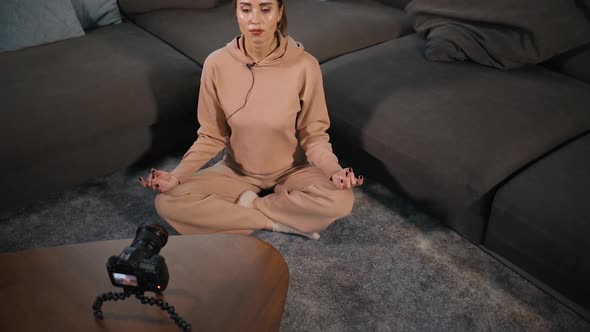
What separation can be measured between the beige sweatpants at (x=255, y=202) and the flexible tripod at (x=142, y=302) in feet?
1.59

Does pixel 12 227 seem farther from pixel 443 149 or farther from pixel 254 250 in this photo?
pixel 443 149

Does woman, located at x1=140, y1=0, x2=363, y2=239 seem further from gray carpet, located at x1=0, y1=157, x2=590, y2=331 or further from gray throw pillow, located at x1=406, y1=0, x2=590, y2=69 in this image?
gray throw pillow, located at x1=406, y1=0, x2=590, y2=69

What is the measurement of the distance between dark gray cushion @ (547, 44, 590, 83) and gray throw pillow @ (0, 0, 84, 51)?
1.72 metres

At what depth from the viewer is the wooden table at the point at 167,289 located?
1.00 m

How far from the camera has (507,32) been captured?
1.74m

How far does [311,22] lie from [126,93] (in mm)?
787

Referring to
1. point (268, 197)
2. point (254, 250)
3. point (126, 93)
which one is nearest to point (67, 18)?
point (126, 93)

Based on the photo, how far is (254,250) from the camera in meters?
1.16

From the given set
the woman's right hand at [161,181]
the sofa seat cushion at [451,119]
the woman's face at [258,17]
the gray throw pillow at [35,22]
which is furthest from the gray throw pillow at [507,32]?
the gray throw pillow at [35,22]

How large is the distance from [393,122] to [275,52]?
0.41 meters

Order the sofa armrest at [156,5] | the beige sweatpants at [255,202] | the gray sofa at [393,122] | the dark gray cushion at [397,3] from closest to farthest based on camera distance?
1. the gray sofa at [393,122]
2. the beige sweatpants at [255,202]
3. the sofa armrest at [156,5]
4. the dark gray cushion at [397,3]

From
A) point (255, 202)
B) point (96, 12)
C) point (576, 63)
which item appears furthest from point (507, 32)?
point (96, 12)

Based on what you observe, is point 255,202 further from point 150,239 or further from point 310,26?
point 310,26

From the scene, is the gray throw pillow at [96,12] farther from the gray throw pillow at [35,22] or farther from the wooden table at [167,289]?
the wooden table at [167,289]
